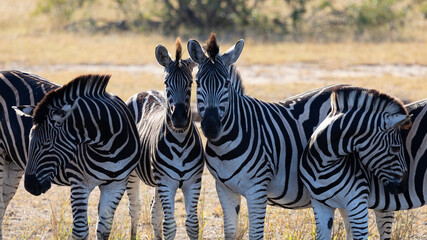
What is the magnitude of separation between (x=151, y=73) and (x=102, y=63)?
201cm

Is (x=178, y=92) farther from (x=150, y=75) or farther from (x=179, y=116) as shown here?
(x=150, y=75)

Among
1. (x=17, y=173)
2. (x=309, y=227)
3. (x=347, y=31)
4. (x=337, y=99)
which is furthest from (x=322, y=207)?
(x=347, y=31)

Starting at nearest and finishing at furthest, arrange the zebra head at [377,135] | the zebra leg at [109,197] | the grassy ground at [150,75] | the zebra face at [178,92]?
the zebra head at [377,135] → the zebra face at [178,92] → the zebra leg at [109,197] → the grassy ground at [150,75]

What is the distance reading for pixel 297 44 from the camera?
20109 mm

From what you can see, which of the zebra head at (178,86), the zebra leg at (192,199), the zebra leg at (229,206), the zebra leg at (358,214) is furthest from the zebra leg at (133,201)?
the zebra leg at (358,214)

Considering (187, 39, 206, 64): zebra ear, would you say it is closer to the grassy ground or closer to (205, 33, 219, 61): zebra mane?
(205, 33, 219, 61): zebra mane

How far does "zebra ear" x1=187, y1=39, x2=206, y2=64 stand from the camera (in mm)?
5199

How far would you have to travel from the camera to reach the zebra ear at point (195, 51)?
5199 mm

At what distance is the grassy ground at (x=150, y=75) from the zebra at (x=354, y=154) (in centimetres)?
109

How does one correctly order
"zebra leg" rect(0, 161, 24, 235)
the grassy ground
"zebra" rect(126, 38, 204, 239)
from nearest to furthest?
"zebra" rect(126, 38, 204, 239)
"zebra leg" rect(0, 161, 24, 235)
the grassy ground

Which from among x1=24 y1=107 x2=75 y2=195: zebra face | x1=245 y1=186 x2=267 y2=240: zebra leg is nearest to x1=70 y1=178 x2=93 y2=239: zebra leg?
x1=24 y1=107 x2=75 y2=195: zebra face

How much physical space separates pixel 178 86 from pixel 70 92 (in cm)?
92

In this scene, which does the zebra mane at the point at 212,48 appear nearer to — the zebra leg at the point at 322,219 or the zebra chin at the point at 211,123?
the zebra chin at the point at 211,123

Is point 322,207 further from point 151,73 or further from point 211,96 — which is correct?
point 151,73
